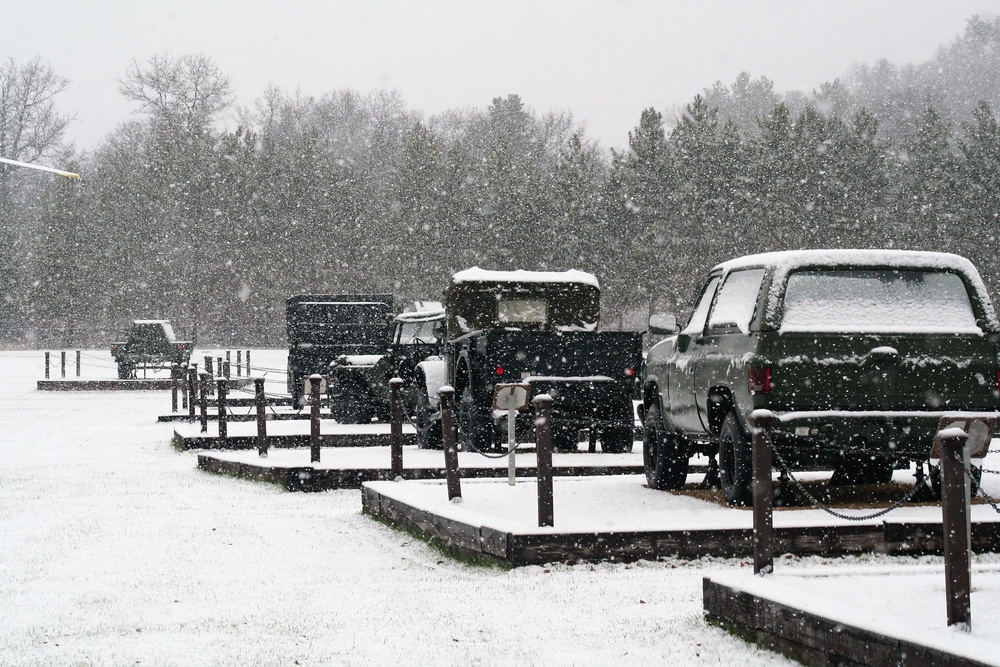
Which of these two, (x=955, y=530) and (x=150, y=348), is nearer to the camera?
(x=955, y=530)

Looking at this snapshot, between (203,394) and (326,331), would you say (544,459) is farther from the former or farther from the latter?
(326,331)

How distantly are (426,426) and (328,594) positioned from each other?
34.8 feet

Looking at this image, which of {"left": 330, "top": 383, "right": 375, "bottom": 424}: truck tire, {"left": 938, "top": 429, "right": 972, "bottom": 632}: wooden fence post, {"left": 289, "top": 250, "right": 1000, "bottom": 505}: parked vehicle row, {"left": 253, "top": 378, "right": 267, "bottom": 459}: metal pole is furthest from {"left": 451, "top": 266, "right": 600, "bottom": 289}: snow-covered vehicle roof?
{"left": 938, "top": 429, "right": 972, "bottom": 632}: wooden fence post

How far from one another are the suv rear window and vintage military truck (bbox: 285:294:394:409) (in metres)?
16.9

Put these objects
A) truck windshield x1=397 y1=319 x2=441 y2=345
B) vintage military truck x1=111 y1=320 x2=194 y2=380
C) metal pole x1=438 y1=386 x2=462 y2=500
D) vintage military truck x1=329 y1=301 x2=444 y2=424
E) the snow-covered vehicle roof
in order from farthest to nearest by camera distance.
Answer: vintage military truck x1=111 y1=320 x2=194 y2=380
truck windshield x1=397 y1=319 x2=441 y2=345
vintage military truck x1=329 y1=301 x2=444 y2=424
the snow-covered vehicle roof
metal pole x1=438 y1=386 x2=462 y2=500

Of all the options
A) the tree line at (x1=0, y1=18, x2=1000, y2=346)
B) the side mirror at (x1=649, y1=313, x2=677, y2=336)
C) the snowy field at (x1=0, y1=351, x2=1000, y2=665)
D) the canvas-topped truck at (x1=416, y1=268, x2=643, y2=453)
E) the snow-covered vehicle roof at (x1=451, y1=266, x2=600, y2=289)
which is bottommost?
the snowy field at (x1=0, y1=351, x2=1000, y2=665)

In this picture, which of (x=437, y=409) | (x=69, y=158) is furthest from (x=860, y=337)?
(x=69, y=158)

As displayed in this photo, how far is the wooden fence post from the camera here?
5738 millimetres

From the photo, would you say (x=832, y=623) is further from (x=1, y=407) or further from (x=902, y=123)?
(x=902, y=123)

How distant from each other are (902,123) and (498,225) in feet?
121

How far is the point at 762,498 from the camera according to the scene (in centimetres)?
768

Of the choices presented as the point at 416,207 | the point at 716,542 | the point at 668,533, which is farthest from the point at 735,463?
the point at 416,207

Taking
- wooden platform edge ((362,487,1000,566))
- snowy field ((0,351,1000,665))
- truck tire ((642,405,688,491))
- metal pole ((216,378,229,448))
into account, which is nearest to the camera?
snowy field ((0,351,1000,665))

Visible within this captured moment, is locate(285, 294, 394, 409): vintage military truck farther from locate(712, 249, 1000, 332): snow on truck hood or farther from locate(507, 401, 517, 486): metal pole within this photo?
locate(712, 249, 1000, 332): snow on truck hood
